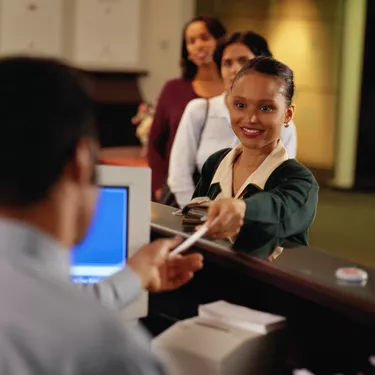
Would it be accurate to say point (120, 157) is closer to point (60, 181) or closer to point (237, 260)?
point (237, 260)

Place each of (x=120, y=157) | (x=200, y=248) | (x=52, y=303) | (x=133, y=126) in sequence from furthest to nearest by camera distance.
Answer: (x=133, y=126) < (x=120, y=157) < (x=200, y=248) < (x=52, y=303)

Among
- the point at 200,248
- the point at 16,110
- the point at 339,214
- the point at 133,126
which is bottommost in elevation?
the point at 339,214

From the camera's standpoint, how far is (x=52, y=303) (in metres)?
0.81

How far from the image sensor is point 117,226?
181 cm

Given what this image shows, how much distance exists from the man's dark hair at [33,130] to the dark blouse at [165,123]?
3324 millimetres

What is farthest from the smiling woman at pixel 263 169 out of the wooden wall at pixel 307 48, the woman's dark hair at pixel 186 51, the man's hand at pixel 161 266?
the wooden wall at pixel 307 48

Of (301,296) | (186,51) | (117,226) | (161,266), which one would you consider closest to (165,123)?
(186,51)

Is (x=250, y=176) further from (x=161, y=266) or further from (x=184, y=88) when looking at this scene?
(x=184, y=88)

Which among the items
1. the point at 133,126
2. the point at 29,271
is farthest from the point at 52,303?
the point at 133,126

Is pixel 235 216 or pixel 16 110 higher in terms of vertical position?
pixel 16 110

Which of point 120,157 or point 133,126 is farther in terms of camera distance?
point 133,126

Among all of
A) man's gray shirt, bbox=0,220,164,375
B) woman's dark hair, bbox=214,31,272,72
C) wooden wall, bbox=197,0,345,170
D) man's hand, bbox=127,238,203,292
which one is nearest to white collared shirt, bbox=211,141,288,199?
man's hand, bbox=127,238,203,292

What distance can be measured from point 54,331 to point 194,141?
2.82 metres

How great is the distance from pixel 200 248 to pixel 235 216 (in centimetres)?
23
